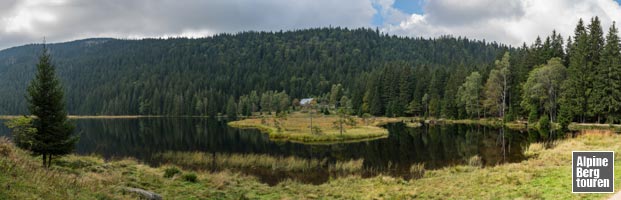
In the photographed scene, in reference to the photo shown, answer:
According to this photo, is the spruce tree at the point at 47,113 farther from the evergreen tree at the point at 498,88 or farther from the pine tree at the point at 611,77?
the evergreen tree at the point at 498,88

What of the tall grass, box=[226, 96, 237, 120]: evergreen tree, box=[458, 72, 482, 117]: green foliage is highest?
box=[458, 72, 482, 117]: green foliage

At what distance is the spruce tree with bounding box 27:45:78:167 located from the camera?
20.6m

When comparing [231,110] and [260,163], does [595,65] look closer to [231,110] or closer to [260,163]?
[260,163]

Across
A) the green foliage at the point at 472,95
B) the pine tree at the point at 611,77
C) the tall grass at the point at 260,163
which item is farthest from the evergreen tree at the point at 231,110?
the pine tree at the point at 611,77

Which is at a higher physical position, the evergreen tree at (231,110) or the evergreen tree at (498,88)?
the evergreen tree at (498,88)

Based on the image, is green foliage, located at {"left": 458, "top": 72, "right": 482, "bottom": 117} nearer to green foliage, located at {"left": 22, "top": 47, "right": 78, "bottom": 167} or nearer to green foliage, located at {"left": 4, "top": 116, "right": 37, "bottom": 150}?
green foliage, located at {"left": 22, "top": 47, "right": 78, "bottom": 167}

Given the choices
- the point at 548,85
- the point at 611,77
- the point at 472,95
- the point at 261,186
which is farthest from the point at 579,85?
the point at 261,186

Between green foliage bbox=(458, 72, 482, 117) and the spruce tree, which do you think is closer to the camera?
the spruce tree

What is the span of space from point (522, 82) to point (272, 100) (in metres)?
89.3

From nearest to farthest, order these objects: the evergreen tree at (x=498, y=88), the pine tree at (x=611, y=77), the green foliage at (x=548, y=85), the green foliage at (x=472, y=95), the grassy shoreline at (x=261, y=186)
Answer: the grassy shoreline at (x=261, y=186), the pine tree at (x=611, y=77), the green foliage at (x=548, y=85), the evergreen tree at (x=498, y=88), the green foliage at (x=472, y=95)

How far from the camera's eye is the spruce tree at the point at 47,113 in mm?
20562

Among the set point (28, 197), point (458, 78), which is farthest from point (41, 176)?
point (458, 78)

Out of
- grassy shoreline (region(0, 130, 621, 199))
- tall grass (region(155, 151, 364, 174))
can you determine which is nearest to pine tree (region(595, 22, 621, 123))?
grassy shoreline (region(0, 130, 621, 199))

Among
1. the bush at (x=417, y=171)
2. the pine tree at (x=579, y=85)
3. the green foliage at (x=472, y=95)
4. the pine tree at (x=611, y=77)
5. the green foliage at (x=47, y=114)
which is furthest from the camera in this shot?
the green foliage at (x=472, y=95)
